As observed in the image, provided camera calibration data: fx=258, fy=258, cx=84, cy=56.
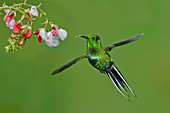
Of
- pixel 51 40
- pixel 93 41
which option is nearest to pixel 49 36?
A: pixel 51 40

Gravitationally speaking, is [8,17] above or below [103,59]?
above

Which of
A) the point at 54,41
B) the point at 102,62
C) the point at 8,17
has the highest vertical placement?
the point at 8,17

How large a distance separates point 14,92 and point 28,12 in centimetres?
104

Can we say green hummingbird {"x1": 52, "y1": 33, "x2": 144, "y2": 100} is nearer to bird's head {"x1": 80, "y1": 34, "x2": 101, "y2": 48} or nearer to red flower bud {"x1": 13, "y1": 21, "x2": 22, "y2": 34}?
bird's head {"x1": 80, "y1": 34, "x2": 101, "y2": 48}

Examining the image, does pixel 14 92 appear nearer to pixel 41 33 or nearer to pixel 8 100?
pixel 8 100

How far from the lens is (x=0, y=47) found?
164cm

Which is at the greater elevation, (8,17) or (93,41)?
(8,17)

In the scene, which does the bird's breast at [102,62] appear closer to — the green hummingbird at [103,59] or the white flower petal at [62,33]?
the green hummingbird at [103,59]

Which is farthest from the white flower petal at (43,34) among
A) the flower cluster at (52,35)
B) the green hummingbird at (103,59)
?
the green hummingbird at (103,59)

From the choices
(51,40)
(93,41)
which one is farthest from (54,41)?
(93,41)

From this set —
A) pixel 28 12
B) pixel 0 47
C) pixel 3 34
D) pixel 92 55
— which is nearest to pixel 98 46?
pixel 92 55

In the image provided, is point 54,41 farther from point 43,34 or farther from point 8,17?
point 8,17

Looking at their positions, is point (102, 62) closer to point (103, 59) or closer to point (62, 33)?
point (103, 59)

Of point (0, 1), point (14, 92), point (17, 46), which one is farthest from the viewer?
point (14, 92)
